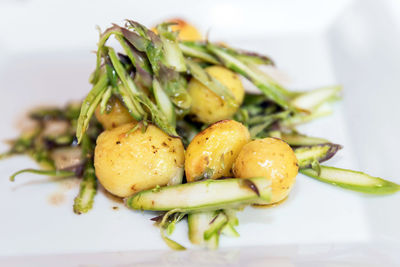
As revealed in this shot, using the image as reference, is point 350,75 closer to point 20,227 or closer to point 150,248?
point 150,248

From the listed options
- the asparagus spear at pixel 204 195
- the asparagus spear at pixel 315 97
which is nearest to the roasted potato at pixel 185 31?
the asparagus spear at pixel 315 97

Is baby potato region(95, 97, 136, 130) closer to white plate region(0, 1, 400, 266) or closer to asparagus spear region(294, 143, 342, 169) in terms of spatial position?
white plate region(0, 1, 400, 266)

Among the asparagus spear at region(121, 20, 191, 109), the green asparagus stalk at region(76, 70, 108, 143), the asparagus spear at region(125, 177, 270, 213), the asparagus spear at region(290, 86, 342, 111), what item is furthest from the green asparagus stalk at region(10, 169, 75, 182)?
the asparagus spear at region(290, 86, 342, 111)

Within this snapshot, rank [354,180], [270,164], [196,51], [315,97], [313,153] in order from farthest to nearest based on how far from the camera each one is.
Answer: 1. [315,97]
2. [196,51]
3. [313,153]
4. [354,180]
5. [270,164]

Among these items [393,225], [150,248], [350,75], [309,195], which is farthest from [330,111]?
[150,248]

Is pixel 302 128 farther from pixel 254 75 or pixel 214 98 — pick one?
pixel 214 98

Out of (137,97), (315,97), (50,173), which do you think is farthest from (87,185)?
(315,97)
